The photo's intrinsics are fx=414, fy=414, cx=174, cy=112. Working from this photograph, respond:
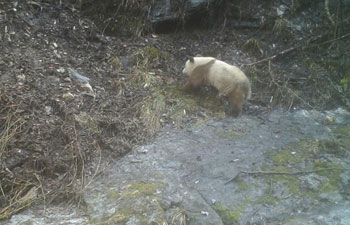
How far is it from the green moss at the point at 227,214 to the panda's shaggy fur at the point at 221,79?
1.60 m

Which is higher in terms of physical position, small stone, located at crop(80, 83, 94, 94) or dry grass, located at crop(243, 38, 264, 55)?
dry grass, located at crop(243, 38, 264, 55)

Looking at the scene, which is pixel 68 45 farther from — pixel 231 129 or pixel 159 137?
pixel 231 129

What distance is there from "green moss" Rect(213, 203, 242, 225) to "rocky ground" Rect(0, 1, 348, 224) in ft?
0.06

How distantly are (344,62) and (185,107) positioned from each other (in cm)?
258

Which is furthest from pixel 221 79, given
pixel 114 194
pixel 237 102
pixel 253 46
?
pixel 114 194

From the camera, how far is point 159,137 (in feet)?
14.7

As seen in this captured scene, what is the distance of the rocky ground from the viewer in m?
3.77

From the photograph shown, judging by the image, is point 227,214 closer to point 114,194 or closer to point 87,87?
point 114,194

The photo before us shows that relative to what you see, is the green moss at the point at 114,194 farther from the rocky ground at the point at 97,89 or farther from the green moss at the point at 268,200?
the green moss at the point at 268,200

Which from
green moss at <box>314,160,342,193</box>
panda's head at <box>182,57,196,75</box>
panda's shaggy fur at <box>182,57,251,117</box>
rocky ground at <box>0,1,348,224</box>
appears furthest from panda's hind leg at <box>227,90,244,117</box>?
green moss at <box>314,160,342,193</box>

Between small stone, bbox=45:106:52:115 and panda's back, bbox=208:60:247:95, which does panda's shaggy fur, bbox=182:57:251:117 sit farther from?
small stone, bbox=45:106:52:115

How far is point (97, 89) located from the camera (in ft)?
15.9

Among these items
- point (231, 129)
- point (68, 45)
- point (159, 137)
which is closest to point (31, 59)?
point (68, 45)

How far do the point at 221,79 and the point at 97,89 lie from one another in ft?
4.89
